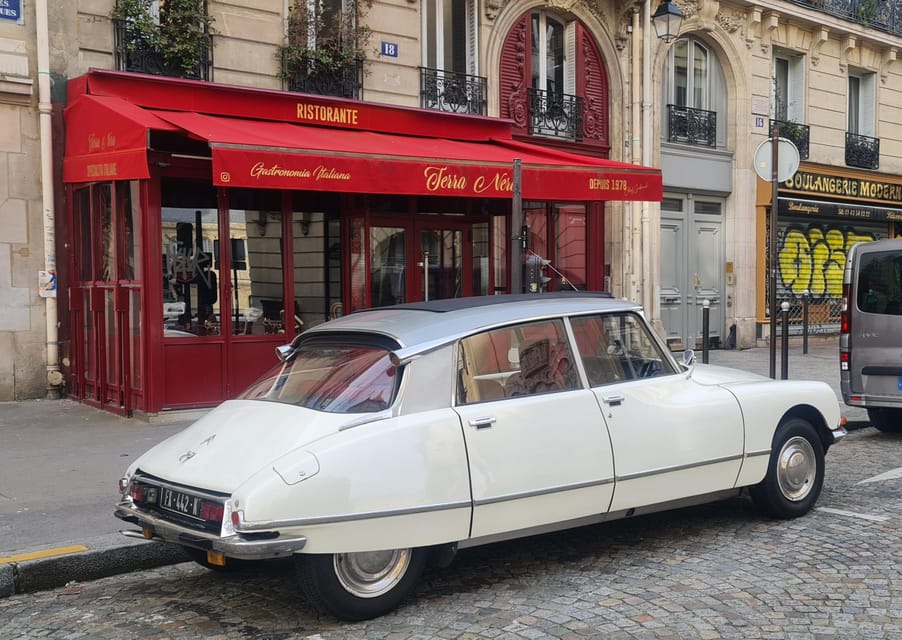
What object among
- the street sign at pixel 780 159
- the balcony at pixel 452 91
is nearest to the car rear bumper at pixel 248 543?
the street sign at pixel 780 159

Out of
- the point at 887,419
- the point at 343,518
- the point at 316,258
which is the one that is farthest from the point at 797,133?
the point at 343,518

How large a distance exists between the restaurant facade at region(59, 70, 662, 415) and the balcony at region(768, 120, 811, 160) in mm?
7994

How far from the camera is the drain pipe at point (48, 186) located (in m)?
10.1

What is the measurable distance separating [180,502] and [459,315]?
1.73 meters

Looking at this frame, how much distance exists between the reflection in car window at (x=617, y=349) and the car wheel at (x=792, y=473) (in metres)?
0.96

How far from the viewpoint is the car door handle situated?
4.63 metres

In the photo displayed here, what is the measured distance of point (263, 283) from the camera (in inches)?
428

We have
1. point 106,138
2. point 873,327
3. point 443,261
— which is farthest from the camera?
point 443,261

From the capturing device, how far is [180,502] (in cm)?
436

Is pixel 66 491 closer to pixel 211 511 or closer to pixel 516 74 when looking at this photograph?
pixel 211 511

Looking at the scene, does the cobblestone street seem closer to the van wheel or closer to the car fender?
the car fender

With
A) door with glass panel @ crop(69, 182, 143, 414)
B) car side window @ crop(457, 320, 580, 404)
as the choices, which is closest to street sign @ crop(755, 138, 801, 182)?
car side window @ crop(457, 320, 580, 404)

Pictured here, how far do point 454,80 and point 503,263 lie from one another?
9.28 ft

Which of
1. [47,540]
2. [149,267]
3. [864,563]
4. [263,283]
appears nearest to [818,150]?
[263,283]
